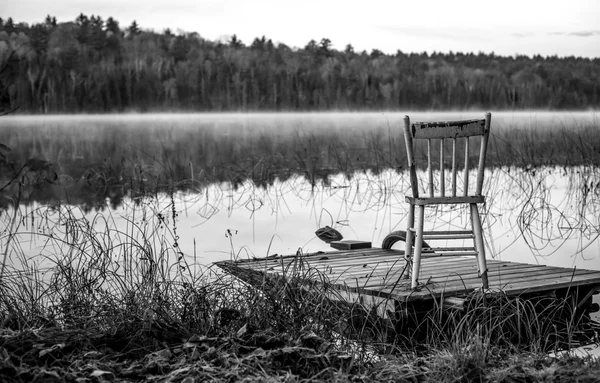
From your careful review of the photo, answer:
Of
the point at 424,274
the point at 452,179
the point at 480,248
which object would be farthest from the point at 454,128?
the point at 424,274

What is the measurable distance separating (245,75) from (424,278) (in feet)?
83.5

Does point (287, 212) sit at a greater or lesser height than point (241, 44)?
lesser

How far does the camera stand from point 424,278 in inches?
150

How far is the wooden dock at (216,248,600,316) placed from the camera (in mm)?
3451

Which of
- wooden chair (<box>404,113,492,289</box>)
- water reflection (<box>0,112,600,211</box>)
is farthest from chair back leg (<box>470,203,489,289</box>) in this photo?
water reflection (<box>0,112,600,211</box>)

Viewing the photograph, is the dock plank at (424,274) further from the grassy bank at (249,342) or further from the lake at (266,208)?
the lake at (266,208)

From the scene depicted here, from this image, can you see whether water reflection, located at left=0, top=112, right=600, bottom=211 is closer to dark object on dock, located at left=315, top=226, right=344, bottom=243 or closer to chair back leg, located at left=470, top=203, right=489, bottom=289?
chair back leg, located at left=470, top=203, right=489, bottom=289

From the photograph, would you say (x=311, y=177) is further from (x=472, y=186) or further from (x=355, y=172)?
(x=472, y=186)

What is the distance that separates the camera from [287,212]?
8070 millimetres

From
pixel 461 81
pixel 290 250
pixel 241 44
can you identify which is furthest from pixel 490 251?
pixel 241 44

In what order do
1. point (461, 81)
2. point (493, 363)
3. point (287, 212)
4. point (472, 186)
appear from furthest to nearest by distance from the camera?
point (461, 81), point (472, 186), point (287, 212), point (493, 363)

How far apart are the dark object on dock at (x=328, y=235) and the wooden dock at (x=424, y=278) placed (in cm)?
158

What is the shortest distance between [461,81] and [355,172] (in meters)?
16.2

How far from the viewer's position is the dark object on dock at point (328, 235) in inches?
249
